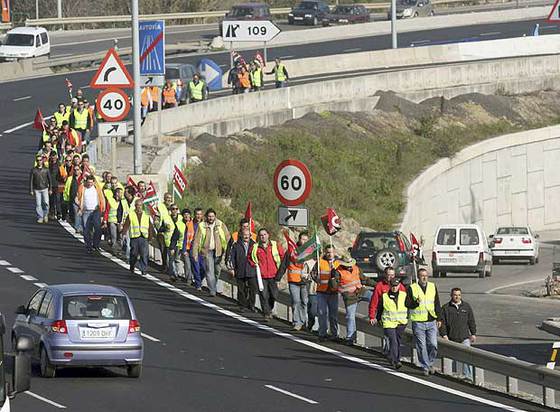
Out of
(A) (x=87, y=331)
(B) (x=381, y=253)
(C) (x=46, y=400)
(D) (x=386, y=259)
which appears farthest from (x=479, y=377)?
(B) (x=381, y=253)

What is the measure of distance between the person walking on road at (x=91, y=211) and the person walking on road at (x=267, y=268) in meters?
6.38

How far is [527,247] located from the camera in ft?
178

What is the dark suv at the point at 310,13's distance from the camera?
96188mm

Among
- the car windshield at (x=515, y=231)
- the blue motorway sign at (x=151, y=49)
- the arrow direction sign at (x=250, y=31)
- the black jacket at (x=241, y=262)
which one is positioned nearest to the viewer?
the black jacket at (x=241, y=262)

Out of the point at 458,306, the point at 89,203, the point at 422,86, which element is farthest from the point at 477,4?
the point at 458,306

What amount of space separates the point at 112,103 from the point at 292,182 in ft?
32.6

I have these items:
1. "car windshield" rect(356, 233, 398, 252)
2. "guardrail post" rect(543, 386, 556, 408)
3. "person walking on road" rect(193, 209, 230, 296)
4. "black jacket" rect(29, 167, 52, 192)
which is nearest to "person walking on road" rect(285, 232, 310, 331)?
"person walking on road" rect(193, 209, 230, 296)

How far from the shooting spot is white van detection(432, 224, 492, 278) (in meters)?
47.5

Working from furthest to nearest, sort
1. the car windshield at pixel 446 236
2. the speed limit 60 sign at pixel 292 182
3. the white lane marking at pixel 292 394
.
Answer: the car windshield at pixel 446 236
the speed limit 60 sign at pixel 292 182
the white lane marking at pixel 292 394

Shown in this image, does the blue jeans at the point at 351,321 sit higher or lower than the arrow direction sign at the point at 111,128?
lower

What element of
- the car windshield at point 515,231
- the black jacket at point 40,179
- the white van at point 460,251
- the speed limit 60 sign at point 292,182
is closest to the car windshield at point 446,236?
the white van at point 460,251

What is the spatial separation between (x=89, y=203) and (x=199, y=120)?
23132 millimetres

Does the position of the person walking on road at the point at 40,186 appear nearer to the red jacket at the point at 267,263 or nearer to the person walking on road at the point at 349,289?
the red jacket at the point at 267,263

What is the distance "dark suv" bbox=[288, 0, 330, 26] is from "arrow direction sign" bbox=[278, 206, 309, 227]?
71.1 metres
